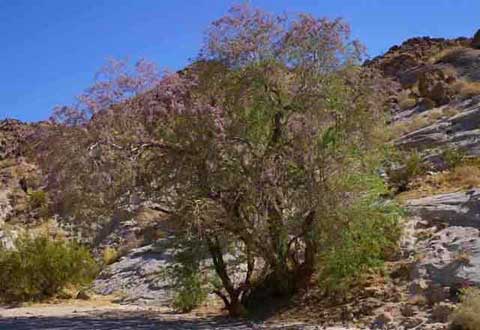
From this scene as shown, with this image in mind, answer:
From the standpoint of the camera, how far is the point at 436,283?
15.5m

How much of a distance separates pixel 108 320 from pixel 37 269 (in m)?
7.62

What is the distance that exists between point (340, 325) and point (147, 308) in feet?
28.5

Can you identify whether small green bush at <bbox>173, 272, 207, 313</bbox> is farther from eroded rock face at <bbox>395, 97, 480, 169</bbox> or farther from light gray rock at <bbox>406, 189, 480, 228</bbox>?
eroded rock face at <bbox>395, 97, 480, 169</bbox>

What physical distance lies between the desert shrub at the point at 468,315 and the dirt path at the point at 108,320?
9.91 ft

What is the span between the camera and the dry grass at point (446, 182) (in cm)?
2216

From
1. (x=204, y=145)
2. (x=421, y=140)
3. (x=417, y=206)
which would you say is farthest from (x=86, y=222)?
(x=421, y=140)

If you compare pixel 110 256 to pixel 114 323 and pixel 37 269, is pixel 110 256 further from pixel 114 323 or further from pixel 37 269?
pixel 114 323

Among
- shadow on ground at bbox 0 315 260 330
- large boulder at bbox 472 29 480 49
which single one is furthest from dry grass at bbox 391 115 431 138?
shadow on ground at bbox 0 315 260 330

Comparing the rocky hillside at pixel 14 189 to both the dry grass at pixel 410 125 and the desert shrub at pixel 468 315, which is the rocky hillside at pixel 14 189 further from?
the desert shrub at pixel 468 315

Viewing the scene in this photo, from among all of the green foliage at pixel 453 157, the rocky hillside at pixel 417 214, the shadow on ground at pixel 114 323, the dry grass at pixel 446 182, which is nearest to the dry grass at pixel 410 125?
the rocky hillside at pixel 417 214

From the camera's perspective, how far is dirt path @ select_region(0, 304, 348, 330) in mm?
15633

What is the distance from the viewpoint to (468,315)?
12.4 metres

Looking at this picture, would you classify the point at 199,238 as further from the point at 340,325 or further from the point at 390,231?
the point at 390,231

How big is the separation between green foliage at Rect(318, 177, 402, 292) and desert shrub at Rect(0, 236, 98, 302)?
11.0m
